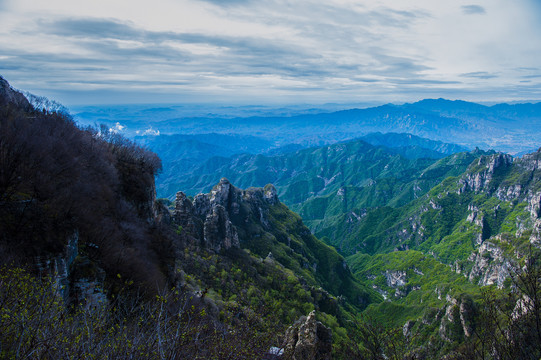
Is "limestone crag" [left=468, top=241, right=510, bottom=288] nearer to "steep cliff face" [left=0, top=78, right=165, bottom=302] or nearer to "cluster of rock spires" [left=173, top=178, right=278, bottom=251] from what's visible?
"cluster of rock spires" [left=173, top=178, right=278, bottom=251]

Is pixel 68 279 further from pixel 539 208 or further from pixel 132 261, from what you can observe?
pixel 539 208

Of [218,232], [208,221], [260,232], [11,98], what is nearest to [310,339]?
[218,232]

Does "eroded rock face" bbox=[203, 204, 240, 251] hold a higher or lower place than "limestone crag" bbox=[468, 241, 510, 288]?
higher

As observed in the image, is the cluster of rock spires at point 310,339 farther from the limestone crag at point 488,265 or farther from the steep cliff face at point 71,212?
the limestone crag at point 488,265

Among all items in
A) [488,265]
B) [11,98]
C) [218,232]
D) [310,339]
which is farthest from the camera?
[488,265]

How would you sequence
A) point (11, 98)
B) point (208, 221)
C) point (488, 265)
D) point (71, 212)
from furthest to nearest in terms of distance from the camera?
point (488, 265), point (208, 221), point (11, 98), point (71, 212)

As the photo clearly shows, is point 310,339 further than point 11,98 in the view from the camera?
No

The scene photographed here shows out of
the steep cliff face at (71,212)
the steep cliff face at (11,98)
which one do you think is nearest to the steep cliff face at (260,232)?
the steep cliff face at (71,212)

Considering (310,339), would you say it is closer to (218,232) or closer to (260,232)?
(218,232)

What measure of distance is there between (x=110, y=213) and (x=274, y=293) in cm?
4410

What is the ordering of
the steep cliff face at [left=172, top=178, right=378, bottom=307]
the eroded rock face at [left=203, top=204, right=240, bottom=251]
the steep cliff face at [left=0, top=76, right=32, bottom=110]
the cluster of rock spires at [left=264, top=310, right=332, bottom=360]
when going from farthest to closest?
the steep cliff face at [left=172, top=178, right=378, bottom=307]
the eroded rock face at [left=203, top=204, right=240, bottom=251]
the steep cliff face at [left=0, top=76, right=32, bottom=110]
the cluster of rock spires at [left=264, top=310, right=332, bottom=360]

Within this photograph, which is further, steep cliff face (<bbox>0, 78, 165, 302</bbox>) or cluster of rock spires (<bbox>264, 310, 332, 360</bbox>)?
cluster of rock spires (<bbox>264, 310, 332, 360</bbox>)

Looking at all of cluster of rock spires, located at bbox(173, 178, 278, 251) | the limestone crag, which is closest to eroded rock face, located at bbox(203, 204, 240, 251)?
cluster of rock spires, located at bbox(173, 178, 278, 251)

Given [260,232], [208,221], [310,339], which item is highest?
[208,221]
